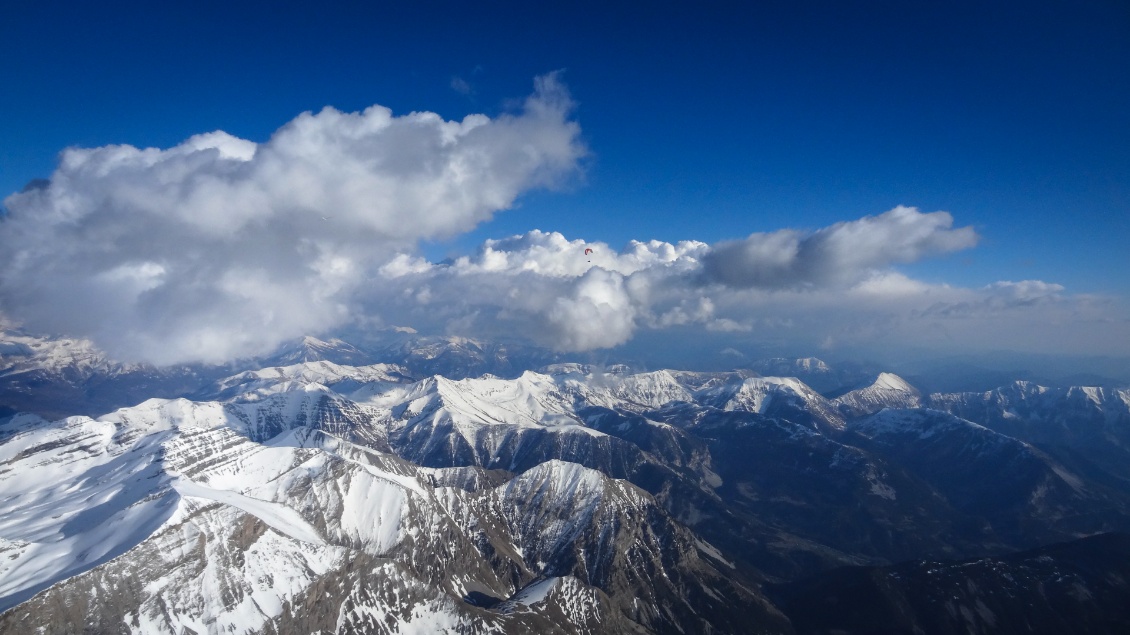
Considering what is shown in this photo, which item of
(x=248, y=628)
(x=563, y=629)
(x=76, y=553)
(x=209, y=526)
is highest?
(x=209, y=526)

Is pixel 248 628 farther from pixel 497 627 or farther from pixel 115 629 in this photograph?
pixel 497 627

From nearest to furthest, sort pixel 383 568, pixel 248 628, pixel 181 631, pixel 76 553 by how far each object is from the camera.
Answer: pixel 181 631, pixel 248 628, pixel 76 553, pixel 383 568

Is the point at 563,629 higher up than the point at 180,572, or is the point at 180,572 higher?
the point at 180,572

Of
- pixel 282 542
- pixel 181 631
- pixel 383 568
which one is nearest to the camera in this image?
A: pixel 181 631

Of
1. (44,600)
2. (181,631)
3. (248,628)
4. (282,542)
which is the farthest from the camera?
(282,542)

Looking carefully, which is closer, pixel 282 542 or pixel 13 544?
pixel 13 544

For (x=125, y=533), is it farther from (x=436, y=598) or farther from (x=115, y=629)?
(x=436, y=598)

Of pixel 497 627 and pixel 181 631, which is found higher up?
pixel 181 631

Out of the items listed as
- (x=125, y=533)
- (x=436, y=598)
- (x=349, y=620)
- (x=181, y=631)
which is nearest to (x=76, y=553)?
(x=125, y=533)

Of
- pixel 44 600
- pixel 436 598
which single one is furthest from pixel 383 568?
pixel 44 600
